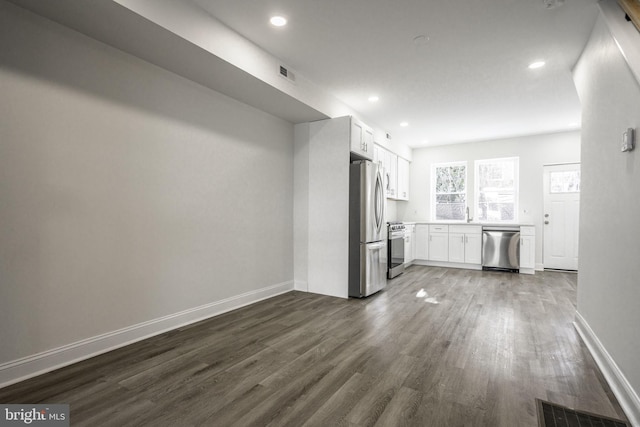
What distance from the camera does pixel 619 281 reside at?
6.64 feet

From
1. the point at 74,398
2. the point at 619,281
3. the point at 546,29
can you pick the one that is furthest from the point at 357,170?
the point at 74,398

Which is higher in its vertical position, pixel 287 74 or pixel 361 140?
pixel 287 74

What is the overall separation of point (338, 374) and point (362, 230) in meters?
2.26

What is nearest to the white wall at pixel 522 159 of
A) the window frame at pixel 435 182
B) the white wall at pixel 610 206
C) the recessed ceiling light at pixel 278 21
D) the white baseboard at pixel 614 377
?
A: the window frame at pixel 435 182

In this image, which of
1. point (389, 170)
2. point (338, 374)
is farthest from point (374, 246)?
point (389, 170)

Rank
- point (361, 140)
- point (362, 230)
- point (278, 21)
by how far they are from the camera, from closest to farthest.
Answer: point (278, 21) < point (362, 230) < point (361, 140)

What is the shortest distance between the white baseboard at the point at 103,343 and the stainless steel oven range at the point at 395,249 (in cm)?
274

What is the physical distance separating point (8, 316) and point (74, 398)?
2.37ft

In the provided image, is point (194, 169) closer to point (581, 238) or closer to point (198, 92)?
point (198, 92)

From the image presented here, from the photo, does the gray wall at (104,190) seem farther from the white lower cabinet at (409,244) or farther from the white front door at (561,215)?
the white front door at (561,215)

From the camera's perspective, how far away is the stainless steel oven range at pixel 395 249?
216 inches

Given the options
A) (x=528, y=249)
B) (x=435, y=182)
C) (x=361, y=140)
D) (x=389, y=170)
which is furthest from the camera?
(x=435, y=182)

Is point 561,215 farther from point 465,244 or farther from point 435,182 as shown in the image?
point 435,182

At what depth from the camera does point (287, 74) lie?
11.7 feet
